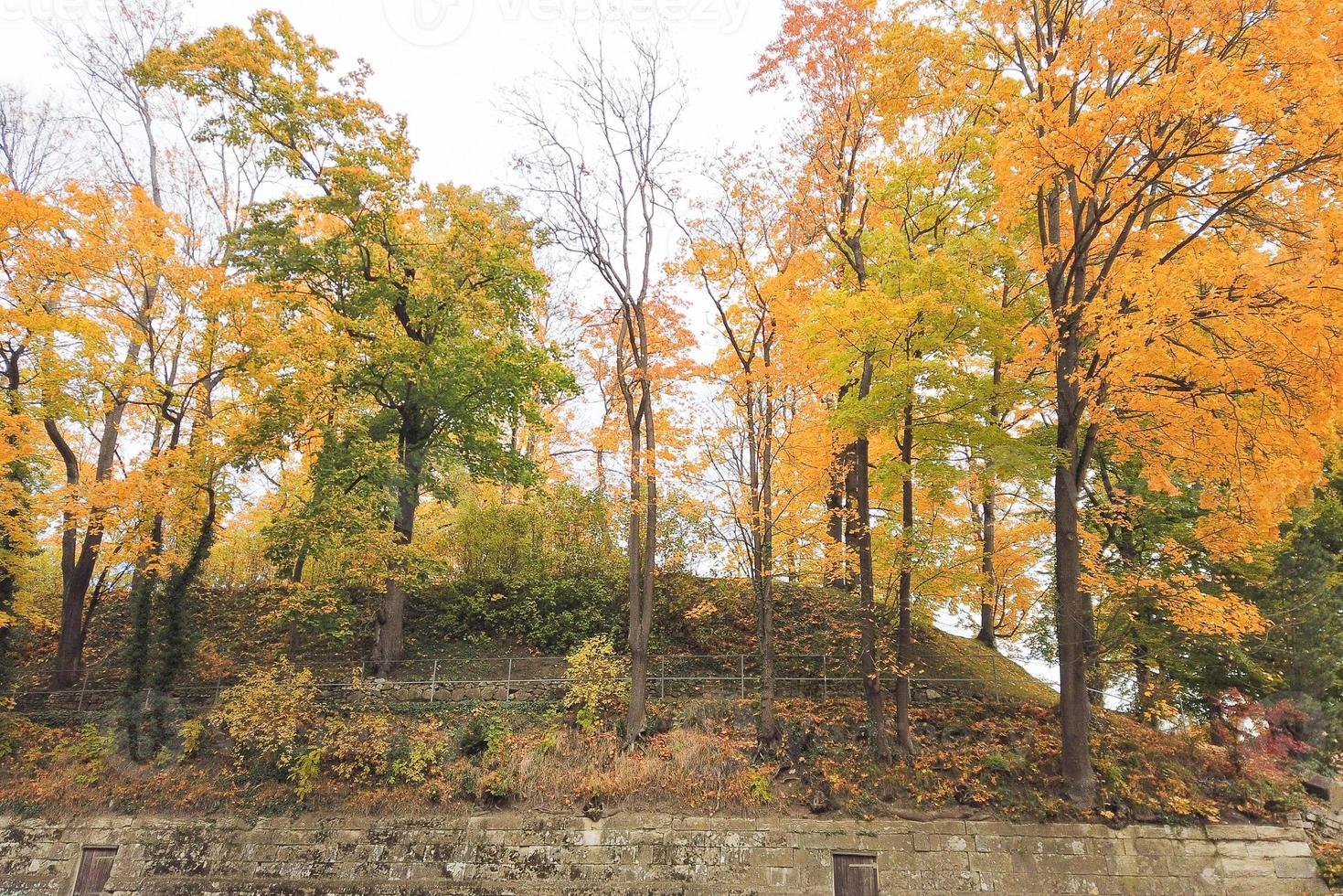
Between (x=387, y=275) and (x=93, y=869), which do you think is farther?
(x=387, y=275)

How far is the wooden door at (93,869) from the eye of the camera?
10.8 m

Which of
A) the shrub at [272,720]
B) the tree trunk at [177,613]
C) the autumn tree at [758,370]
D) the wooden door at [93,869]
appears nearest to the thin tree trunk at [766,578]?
the autumn tree at [758,370]

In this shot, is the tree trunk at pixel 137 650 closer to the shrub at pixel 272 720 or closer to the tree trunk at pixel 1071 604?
the shrub at pixel 272 720

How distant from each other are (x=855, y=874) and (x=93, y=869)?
39.6 feet

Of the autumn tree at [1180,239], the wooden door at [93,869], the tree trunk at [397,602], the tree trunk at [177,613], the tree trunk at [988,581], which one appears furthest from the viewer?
the tree trunk at [397,602]

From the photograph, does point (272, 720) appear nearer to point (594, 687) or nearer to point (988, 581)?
point (594, 687)

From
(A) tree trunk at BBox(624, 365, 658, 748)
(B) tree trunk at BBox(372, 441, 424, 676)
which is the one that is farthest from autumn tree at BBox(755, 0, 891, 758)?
(B) tree trunk at BBox(372, 441, 424, 676)

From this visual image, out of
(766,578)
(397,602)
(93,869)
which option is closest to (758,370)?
(766,578)

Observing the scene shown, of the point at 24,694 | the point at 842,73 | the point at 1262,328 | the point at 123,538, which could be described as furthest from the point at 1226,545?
the point at 24,694

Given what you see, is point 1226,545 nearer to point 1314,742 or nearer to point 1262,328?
point 1262,328

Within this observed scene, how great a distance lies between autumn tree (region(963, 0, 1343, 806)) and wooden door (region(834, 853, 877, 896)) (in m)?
3.28

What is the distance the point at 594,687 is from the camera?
12.0 metres

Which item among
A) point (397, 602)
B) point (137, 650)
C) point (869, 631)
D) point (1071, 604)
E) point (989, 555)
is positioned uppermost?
point (989, 555)

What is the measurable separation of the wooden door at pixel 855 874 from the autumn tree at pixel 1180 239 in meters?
3.28
